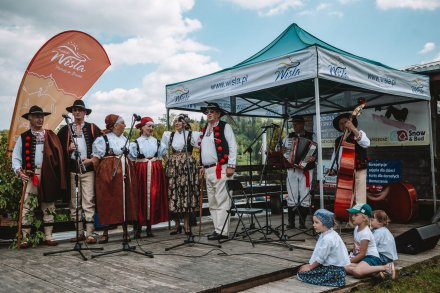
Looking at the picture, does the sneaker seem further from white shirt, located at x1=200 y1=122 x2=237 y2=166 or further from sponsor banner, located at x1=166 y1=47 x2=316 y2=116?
white shirt, located at x1=200 y1=122 x2=237 y2=166

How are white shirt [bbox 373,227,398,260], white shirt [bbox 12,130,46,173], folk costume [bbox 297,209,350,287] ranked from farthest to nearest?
white shirt [bbox 12,130,46,173], white shirt [bbox 373,227,398,260], folk costume [bbox 297,209,350,287]

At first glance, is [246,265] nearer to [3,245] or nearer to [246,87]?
[246,87]

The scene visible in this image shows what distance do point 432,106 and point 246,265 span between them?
5.33 metres

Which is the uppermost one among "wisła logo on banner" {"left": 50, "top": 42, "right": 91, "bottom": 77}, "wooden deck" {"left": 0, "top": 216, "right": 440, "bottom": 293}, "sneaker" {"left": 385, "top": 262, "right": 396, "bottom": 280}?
"wisła logo on banner" {"left": 50, "top": 42, "right": 91, "bottom": 77}

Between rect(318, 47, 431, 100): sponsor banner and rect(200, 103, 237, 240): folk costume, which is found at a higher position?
rect(318, 47, 431, 100): sponsor banner

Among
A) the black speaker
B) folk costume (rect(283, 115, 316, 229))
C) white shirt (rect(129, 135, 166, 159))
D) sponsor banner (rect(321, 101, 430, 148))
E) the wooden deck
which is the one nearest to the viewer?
the wooden deck

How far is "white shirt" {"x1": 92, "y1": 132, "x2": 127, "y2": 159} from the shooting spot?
5418 millimetres

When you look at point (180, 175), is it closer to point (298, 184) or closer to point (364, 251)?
point (298, 184)

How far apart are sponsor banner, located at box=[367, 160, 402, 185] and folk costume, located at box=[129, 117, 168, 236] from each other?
4.23 m

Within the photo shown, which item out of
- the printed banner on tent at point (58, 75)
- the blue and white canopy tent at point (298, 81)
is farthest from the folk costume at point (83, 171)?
the blue and white canopy tent at point (298, 81)

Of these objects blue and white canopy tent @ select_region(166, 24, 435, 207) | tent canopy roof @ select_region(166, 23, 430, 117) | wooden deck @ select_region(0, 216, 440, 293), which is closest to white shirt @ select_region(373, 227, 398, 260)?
wooden deck @ select_region(0, 216, 440, 293)

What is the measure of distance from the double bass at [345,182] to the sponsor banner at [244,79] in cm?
100

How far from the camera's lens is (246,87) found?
5.64 metres

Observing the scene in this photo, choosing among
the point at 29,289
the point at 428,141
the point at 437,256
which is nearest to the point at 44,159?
the point at 29,289
